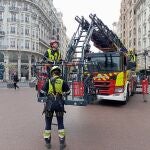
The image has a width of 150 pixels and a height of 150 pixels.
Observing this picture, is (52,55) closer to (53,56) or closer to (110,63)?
(53,56)

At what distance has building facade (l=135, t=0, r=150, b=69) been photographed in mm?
59938

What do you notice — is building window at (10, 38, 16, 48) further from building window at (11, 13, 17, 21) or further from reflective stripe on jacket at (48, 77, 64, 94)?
reflective stripe on jacket at (48, 77, 64, 94)

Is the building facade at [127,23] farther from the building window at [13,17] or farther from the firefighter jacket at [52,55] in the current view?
the firefighter jacket at [52,55]

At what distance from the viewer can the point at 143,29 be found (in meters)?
65.3

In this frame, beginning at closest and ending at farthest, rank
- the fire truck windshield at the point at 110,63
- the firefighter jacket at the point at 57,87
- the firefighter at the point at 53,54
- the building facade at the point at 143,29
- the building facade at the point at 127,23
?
the firefighter jacket at the point at 57,87 → the firefighter at the point at 53,54 → the fire truck windshield at the point at 110,63 → the building facade at the point at 143,29 → the building facade at the point at 127,23

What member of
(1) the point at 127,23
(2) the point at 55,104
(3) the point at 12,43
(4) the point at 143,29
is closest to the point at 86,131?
(2) the point at 55,104

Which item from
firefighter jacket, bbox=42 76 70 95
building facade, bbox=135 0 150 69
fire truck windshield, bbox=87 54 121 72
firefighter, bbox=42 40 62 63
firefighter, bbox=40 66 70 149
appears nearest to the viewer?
firefighter, bbox=40 66 70 149

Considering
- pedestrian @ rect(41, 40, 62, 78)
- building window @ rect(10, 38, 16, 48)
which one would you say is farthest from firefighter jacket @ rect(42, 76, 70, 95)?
building window @ rect(10, 38, 16, 48)

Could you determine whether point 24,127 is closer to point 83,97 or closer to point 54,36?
point 83,97

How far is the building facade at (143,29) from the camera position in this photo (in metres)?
59.9

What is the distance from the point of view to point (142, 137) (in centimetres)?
841

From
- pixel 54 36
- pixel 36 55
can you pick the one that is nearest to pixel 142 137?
pixel 36 55

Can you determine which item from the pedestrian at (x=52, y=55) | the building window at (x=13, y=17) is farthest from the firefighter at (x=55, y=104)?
the building window at (x=13, y=17)

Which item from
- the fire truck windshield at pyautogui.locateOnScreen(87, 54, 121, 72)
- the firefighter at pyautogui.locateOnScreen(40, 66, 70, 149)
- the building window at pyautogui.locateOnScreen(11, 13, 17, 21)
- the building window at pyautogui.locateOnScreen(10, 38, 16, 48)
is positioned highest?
the building window at pyautogui.locateOnScreen(11, 13, 17, 21)
